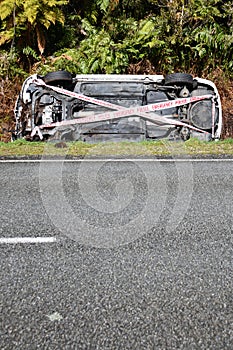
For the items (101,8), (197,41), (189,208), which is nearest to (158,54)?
(197,41)

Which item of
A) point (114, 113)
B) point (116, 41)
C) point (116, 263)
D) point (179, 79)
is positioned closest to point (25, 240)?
point (116, 263)

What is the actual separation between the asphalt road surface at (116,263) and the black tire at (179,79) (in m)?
3.89

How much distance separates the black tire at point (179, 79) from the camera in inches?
423

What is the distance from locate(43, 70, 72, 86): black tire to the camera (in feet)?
34.9

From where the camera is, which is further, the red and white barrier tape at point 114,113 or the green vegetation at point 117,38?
the green vegetation at point 117,38

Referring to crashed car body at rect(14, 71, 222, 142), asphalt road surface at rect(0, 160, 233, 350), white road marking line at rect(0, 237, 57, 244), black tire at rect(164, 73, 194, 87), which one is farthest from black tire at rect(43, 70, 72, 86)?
white road marking line at rect(0, 237, 57, 244)

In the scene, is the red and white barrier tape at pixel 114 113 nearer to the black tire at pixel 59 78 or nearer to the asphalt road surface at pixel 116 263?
the black tire at pixel 59 78

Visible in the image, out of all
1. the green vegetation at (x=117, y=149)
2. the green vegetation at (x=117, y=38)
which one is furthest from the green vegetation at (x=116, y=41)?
the green vegetation at (x=117, y=149)

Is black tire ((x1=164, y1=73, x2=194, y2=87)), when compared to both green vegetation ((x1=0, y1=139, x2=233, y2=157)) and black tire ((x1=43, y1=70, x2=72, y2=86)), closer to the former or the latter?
green vegetation ((x1=0, y1=139, x2=233, y2=157))

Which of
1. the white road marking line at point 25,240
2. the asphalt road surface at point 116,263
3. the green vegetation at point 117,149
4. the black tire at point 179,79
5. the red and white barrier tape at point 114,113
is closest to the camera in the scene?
the asphalt road surface at point 116,263

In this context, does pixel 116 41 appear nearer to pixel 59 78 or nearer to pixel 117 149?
pixel 59 78

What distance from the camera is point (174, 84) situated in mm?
10922

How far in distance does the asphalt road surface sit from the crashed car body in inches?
136

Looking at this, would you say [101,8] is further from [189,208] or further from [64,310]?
[64,310]
